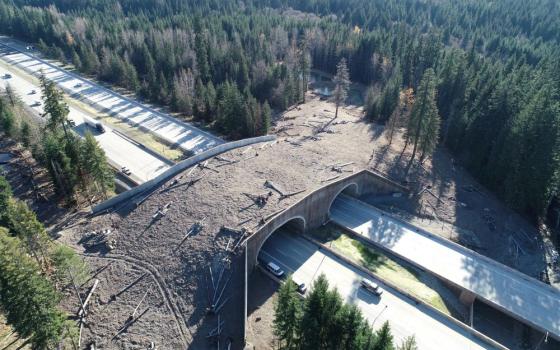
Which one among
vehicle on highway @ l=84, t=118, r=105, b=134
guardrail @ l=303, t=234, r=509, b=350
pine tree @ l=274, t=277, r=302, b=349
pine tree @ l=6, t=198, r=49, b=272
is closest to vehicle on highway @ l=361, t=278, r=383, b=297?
guardrail @ l=303, t=234, r=509, b=350

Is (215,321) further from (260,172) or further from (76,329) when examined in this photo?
(260,172)

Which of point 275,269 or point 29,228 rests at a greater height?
point 29,228

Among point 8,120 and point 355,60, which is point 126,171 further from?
point 355,60

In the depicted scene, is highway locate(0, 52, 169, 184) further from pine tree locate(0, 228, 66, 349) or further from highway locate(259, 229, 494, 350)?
pine tree locate(0, 228, 66, 349)

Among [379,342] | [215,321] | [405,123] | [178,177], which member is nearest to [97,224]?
[178,177]

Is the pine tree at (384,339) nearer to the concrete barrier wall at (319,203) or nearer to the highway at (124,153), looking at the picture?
the concrete barrier wall at (319,203)

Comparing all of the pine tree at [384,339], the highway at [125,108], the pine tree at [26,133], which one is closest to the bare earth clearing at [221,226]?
the pine tree at [26,133]

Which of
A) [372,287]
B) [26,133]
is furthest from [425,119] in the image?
[26,133]
